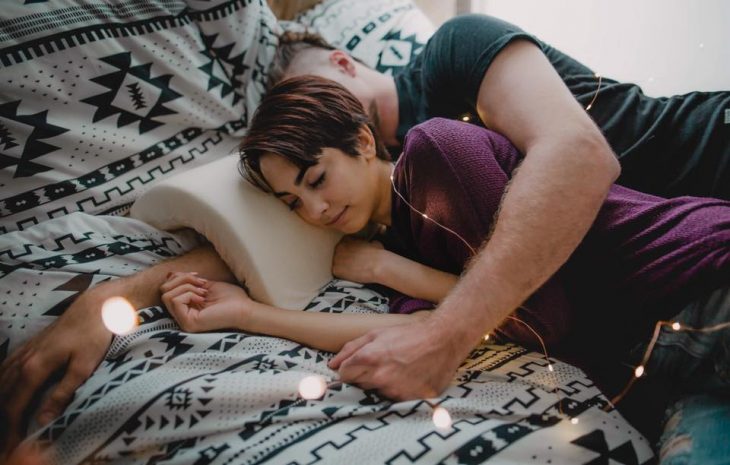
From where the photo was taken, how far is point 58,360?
0.77 meters

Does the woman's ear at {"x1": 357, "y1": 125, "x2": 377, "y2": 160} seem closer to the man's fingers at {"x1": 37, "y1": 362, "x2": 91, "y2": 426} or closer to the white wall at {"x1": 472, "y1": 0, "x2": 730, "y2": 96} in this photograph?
the man's fingers at {"x1": 37, "y1": 362, "x2": 91, "y2": 426}

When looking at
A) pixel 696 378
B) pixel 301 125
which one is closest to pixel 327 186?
pixel 301 125

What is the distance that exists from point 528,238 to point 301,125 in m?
0.46

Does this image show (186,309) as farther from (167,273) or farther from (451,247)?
(451,247)

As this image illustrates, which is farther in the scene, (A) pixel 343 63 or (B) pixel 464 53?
(A) pixel 343 63

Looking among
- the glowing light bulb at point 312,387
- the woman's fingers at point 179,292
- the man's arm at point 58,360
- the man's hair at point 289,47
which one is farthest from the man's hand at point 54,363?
the man's hair at point 289,47

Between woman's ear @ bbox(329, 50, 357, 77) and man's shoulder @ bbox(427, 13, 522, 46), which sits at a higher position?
man's shoulder @ bbox(427, 13, 522, 46)

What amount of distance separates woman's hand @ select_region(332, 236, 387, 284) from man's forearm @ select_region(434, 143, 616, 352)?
9.5 inches

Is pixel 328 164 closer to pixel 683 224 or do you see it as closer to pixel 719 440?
pixel 683 224

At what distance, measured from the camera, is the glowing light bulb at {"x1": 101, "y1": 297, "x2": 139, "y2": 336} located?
0.82 meters

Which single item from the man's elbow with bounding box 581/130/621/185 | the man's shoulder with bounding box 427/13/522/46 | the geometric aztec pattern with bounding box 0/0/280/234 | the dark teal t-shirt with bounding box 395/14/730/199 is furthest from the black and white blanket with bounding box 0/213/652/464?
the man's shoulder with bounding box 427/13/522/46

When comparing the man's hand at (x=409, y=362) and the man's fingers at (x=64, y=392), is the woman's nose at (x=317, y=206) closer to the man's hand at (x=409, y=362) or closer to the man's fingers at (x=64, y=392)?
the man's hand at (x=409, y=362)

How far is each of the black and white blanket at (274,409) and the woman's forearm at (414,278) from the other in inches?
4.9

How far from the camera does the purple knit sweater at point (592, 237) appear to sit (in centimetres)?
73
